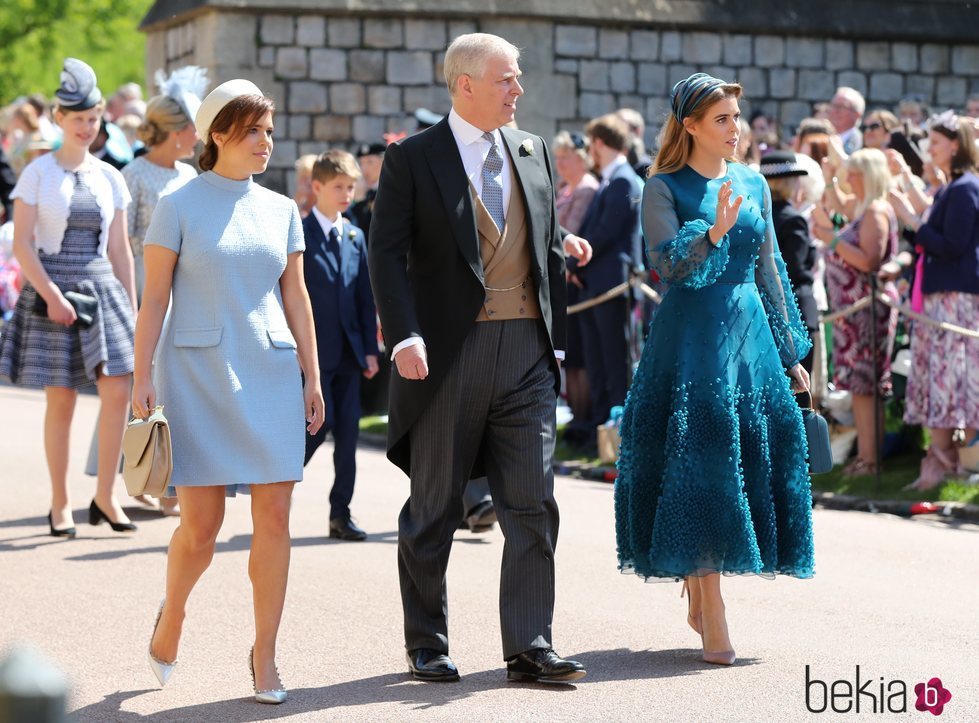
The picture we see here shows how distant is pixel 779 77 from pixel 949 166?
442 inches

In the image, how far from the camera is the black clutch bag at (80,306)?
8.23 metres

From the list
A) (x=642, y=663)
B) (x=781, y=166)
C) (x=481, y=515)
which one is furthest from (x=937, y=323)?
(x=642, y=663)

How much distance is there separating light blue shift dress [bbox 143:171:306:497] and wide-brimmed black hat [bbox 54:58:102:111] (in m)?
3.17

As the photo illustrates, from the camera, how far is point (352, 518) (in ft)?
28.3

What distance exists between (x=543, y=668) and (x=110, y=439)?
382 cm

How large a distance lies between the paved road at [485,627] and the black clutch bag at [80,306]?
1.06 metres

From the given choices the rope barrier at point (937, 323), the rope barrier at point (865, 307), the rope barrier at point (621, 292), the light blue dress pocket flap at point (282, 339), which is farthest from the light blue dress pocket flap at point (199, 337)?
the rope barrier at point (621, 292)

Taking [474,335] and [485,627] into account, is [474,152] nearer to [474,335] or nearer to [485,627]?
[474,335]

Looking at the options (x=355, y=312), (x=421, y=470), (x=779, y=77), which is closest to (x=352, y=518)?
(x=355, y=312)

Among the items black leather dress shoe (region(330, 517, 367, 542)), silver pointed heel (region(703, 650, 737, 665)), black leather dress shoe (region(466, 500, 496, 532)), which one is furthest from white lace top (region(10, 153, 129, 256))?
silver pointed heel (region(703, 650, 737, 665))

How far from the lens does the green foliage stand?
3941 centimetres

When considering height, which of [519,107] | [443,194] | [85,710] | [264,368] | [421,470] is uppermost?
[519,107]

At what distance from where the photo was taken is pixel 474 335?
5391 mm

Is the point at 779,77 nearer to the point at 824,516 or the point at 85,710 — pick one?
the point at 824,516
